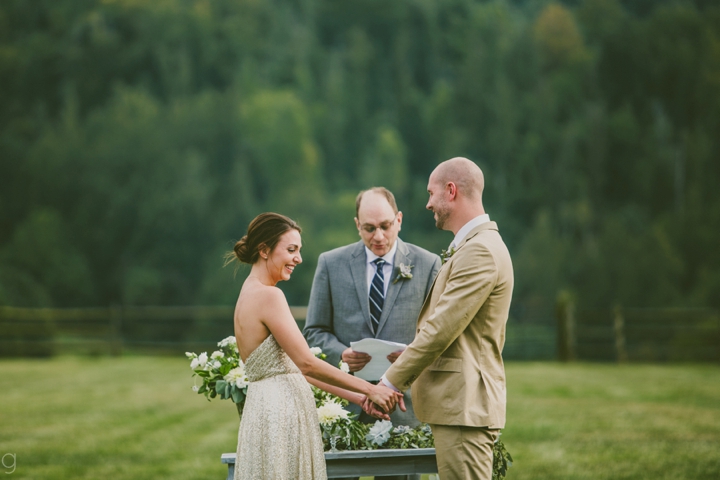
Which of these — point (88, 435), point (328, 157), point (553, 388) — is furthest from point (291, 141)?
point (88, 435)

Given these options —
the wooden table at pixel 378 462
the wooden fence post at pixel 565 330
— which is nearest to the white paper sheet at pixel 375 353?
the wooden table at pixel 378 462

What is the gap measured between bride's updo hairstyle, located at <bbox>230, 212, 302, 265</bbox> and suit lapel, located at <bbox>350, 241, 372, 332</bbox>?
3.34ft

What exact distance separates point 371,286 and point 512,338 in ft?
79.1

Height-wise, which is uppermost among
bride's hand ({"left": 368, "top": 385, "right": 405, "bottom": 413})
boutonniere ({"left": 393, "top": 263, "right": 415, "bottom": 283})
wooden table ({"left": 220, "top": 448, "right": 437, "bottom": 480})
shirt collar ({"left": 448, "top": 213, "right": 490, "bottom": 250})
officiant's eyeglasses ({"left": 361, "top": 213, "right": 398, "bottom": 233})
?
officiant's eyeglasses ({"left": 361, "top": 213, "right": 398, "bottom": 233})

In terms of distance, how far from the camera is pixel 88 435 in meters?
9.53

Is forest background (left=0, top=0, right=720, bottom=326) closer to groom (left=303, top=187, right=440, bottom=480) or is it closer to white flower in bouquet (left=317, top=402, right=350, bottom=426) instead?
groom (left=303, top=187, right=440, bottom=480)

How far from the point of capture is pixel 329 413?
3.96 metres

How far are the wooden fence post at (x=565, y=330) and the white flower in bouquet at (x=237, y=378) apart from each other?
15989mm

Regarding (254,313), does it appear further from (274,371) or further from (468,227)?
(468,227)

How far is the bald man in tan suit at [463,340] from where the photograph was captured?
3605 millimetres

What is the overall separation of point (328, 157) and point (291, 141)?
3.63m

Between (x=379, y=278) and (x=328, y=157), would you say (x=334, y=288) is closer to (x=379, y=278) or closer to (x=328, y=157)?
(x=379, y=278)

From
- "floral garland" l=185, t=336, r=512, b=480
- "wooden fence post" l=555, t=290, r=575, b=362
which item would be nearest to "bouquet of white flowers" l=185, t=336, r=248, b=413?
"floral garland" l=185, t=336, r=512, b=480

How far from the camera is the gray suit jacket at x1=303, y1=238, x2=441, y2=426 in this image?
473 cm
